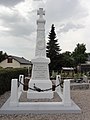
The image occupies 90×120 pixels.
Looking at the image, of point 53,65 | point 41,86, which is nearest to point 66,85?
point 41,86

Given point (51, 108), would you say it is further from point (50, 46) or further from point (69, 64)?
point (69, 64)

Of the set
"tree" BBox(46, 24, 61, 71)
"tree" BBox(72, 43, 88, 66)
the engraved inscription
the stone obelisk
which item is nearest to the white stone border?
the stone obelisk

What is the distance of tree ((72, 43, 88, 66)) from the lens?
58656mm

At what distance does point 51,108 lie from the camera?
8633 millimetres

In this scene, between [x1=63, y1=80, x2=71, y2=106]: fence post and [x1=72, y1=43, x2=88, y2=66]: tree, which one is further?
[x1=72, y1=43, x2=88, y2=66]: tree

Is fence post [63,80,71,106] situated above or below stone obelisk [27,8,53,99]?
below

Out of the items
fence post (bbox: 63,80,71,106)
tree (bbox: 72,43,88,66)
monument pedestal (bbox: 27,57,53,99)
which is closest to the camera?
fence post (bbox: 63,80,71,106)

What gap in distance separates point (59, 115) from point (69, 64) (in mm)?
42661

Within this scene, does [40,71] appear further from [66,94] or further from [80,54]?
[80,54]

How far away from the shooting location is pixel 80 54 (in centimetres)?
6203

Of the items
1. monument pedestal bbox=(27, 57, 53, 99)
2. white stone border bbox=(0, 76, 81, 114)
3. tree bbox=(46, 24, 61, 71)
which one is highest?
tree bbox=(46, 24, 61, 71)

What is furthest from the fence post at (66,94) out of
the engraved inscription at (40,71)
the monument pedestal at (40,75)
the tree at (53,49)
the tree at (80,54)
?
the tree at (80,54)

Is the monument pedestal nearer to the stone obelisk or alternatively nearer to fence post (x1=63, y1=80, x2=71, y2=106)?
the stone obelisk

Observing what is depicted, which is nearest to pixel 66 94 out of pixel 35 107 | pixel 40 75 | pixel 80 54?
pixel 35 107
